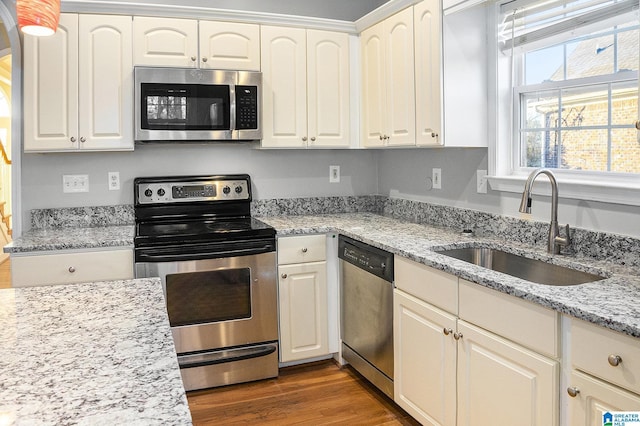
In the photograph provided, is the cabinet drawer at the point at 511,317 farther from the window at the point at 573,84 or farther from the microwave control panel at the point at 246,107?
the microwave control panel at the point at 246,107

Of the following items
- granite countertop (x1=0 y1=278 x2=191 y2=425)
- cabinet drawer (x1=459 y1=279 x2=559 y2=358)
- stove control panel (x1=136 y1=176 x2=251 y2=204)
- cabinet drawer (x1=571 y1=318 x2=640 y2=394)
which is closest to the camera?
granite countertop (x1=0 y1=278 x2=191 y2=425)

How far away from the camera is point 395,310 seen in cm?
252

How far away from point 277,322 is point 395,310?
2.76 ft

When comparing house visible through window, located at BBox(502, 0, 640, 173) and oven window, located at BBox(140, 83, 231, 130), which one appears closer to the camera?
house visible through window, located at BBox(502, 0, 640, 173)

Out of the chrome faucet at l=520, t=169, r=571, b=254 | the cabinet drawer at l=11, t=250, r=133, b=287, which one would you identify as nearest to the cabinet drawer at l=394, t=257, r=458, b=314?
the chrome faucet at l=520, t=169, r=571, b=254

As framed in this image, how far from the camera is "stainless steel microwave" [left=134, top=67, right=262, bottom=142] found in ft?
9.86

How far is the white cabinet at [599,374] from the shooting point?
135cm

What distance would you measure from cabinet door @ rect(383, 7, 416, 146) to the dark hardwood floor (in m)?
1.39

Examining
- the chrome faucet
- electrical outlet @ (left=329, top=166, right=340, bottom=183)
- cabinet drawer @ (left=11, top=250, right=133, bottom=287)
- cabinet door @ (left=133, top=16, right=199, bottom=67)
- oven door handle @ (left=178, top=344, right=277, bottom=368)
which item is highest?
cabinet door @ (left=133, top=16, right=199, bottom=67)

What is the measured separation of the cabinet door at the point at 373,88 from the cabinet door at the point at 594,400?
198 cm

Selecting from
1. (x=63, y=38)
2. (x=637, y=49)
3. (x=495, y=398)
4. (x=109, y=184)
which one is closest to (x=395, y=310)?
(x=495, y=398)

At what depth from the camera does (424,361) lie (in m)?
2.30

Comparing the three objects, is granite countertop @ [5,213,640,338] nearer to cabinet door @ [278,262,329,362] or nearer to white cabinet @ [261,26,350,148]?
cabinet door @ [278,262,329,362]

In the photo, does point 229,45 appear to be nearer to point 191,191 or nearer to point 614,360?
point 191,191
